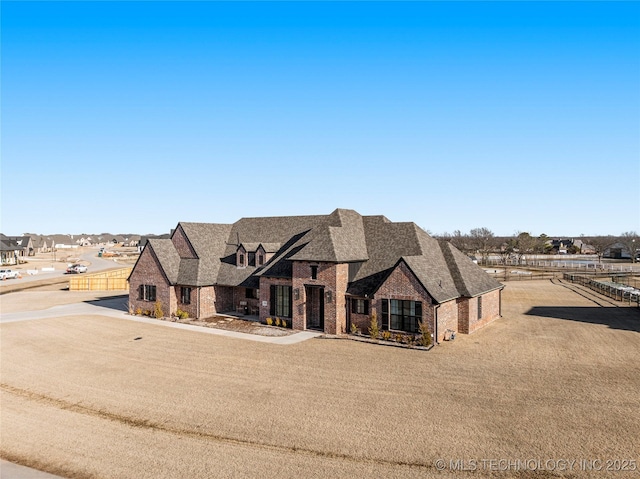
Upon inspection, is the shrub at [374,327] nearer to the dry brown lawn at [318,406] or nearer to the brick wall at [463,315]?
the dry brown lawn at [318,406]

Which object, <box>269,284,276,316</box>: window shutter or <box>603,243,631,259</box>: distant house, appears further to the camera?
<box>603,243,631,259</box>: distant house

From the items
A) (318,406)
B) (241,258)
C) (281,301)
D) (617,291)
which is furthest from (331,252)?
(617,291)

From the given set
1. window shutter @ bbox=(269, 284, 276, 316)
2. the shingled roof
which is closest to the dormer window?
the shingled roof

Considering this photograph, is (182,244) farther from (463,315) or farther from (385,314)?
(463,315)

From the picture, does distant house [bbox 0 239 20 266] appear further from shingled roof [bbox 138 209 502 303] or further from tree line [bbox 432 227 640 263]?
tree line [bbox 432 227 640 263]

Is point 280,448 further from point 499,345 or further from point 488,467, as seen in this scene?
point 499,345

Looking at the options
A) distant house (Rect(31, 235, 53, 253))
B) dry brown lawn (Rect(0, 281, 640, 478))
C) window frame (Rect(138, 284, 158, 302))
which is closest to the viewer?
dry brown lawn (Rect(0, 281, 640, 478))
